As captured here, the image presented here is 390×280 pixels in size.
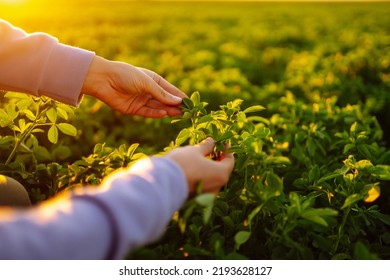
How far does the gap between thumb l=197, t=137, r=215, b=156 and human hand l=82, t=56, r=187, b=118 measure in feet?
1.22

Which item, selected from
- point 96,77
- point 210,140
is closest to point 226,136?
point 210,140

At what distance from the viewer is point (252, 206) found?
1.83 metres

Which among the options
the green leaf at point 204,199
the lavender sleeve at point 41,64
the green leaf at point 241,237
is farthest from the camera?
the lavender sleeve at point 41,64

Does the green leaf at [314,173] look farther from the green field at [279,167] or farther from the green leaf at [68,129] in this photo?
the green leaf at [68,129]

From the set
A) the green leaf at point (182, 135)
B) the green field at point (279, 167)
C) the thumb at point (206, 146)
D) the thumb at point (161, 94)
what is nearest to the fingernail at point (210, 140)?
the thumb at point (206, 146)

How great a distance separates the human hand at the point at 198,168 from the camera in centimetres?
129

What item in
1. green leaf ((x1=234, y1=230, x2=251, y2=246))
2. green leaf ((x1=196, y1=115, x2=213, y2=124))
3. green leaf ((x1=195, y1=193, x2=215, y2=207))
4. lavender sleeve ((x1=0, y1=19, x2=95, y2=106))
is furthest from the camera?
lavender sleeve ((x1=0, y1=19, x2=95, y2=106))

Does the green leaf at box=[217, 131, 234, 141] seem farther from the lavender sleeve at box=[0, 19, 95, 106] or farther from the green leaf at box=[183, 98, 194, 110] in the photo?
the lavender sleeve at box=[0, 19, 95, 106]

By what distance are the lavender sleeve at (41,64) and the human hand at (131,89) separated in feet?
0.19

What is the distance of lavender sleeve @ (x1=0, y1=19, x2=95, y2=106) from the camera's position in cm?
188

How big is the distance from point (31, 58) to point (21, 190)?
50 cm

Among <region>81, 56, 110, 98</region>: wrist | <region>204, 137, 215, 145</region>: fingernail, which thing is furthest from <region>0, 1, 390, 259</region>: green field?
<region>81, 56, 110, 98</region>: wrist
